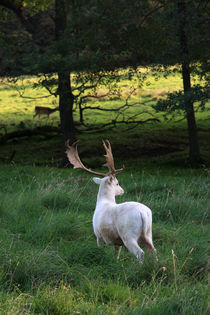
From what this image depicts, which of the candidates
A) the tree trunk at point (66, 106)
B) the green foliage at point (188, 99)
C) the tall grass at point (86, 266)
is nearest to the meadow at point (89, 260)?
the tall grass at point (86, 266)

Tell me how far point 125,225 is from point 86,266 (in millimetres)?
634

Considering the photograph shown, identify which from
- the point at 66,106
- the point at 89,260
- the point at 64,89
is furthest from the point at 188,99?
the point at 89,260

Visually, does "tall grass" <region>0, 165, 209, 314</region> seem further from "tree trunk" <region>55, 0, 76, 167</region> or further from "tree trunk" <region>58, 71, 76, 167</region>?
"tree trunk" <region>58, 71, 76, 167</region>

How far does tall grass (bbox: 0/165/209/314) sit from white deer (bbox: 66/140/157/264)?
17 centimetres

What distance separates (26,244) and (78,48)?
10.3 meters

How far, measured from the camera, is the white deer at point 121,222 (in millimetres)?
5219

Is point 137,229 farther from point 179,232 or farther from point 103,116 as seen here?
point 103,116

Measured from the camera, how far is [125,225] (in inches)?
208

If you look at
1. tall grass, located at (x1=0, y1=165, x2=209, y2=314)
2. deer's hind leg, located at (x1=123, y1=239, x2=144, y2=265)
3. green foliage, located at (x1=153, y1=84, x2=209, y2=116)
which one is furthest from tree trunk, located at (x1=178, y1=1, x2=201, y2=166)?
deer's hind leg, located at (x1=123, y1=239, x2=144, y2=265)

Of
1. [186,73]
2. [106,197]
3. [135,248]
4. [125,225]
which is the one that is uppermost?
[186,73]

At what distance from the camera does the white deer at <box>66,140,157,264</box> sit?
5.22 metres

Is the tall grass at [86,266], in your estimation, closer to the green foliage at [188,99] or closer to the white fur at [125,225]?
the white fur at [125,225]

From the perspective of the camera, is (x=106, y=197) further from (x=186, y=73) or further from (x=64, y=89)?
(x=186, y=73)

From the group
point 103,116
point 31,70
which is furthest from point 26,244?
point 103,116
